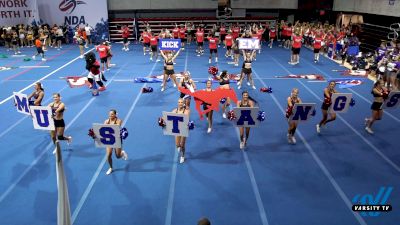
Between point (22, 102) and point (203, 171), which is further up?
point (22, 102)

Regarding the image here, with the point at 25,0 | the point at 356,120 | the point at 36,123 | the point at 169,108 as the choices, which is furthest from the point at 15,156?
the point at 25,0

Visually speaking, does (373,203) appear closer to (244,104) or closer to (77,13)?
(244,104)

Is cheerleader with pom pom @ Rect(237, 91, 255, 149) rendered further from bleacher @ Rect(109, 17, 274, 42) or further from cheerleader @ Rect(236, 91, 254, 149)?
bleacher @ Rect(109, 17, 274, 42)

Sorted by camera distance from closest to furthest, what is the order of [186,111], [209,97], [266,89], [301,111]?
[186,111] < [301,111] < [209,97] < [266,89]

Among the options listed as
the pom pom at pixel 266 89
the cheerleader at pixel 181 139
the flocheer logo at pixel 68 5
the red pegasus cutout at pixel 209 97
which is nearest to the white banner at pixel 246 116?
the cheerleader at pixel 181 139

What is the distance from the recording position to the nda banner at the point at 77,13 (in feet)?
89.5

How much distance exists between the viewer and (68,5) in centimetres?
2725

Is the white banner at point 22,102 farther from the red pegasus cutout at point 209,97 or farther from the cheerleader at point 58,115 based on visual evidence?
the red pegasus cutout at point 209,97

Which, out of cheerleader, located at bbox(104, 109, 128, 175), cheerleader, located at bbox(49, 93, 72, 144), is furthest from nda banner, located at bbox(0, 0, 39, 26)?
cheerleader, located at bbox(104, 109, 128, 175)

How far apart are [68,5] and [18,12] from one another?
3626 mm

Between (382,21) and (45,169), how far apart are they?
2235cm

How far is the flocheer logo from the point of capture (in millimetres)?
27172

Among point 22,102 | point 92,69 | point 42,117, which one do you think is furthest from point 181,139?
point 92,69

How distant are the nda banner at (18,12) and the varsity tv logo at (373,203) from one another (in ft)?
87.0
